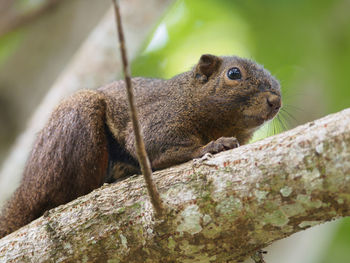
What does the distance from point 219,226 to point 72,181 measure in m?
1.90

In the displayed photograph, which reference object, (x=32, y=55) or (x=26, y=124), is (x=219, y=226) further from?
(x=32, y=55)

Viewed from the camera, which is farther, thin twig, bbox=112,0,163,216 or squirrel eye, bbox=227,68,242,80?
squirrel eye, bbox=227,68,242,80

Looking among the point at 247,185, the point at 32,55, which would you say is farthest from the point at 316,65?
the point at 247,185

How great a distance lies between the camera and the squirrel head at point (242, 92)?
198 inches

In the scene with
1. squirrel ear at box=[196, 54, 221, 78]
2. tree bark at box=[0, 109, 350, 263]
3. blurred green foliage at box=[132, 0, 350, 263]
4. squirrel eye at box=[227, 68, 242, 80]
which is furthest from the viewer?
blurred green foliage at box=[132, 0, 350, 263]

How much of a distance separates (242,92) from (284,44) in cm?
386

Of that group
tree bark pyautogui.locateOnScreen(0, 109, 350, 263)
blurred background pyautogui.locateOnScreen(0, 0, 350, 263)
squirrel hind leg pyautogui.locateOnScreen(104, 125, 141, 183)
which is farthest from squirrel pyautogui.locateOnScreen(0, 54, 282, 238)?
blurred background pyautogui.locateOnScreen(0, 0, 350, 263)

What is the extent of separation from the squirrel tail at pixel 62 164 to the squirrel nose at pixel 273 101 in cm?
159

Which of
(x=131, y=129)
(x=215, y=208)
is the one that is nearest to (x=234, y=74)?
(x=131, y=129)

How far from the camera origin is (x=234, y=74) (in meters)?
5.26

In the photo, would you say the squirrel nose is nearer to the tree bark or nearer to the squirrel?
the squirrel

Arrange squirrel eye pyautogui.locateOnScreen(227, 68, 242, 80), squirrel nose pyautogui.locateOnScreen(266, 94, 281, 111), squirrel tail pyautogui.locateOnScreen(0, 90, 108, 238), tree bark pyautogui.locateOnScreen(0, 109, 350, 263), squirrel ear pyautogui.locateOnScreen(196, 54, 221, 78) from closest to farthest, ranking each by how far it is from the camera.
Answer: tree bark pyautogui.locateOnScreen(0, 109, 350, 263) → squirrel tail pyautogui.locateOnScreen(0, 90, 108, 238) → squirrel nose pyautogui.locateOnScreen(266, 94, 281, 111) → squirrel eye pyautogui.locateOnScreen(227, 68, 242, 80) → squirrel ear pyautogui.locateOnScreen(196, 54, 221, 78)

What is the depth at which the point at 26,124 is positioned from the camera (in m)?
7.93

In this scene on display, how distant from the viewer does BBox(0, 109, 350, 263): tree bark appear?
3.00 meters
